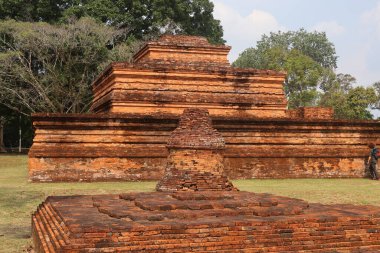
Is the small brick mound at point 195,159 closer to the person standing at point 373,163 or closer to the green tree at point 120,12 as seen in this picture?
the person standing at point 373,163

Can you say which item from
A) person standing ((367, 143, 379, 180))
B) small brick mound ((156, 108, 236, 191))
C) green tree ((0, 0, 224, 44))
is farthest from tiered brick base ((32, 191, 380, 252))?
green tree ((0, 0, 224, 44))

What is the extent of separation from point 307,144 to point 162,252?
34.0ft

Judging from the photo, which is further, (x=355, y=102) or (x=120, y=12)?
(x=355, y=102)

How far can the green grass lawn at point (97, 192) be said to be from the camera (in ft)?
22.7

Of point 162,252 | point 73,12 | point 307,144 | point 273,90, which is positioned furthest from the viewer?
point 73,12

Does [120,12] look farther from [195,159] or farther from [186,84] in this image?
[195,159]

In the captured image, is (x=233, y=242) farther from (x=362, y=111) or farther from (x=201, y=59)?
(x=362, y=111)

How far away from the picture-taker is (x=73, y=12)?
29719 mm

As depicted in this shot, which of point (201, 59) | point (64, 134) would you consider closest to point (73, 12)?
point (201, 59)

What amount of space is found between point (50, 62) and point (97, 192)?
19.1m

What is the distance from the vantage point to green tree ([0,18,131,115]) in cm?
2594

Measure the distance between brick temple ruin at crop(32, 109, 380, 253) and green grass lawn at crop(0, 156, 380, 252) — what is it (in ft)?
1.74

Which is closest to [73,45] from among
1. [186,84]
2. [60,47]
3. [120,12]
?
[60,47]

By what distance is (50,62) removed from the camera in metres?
27.7
